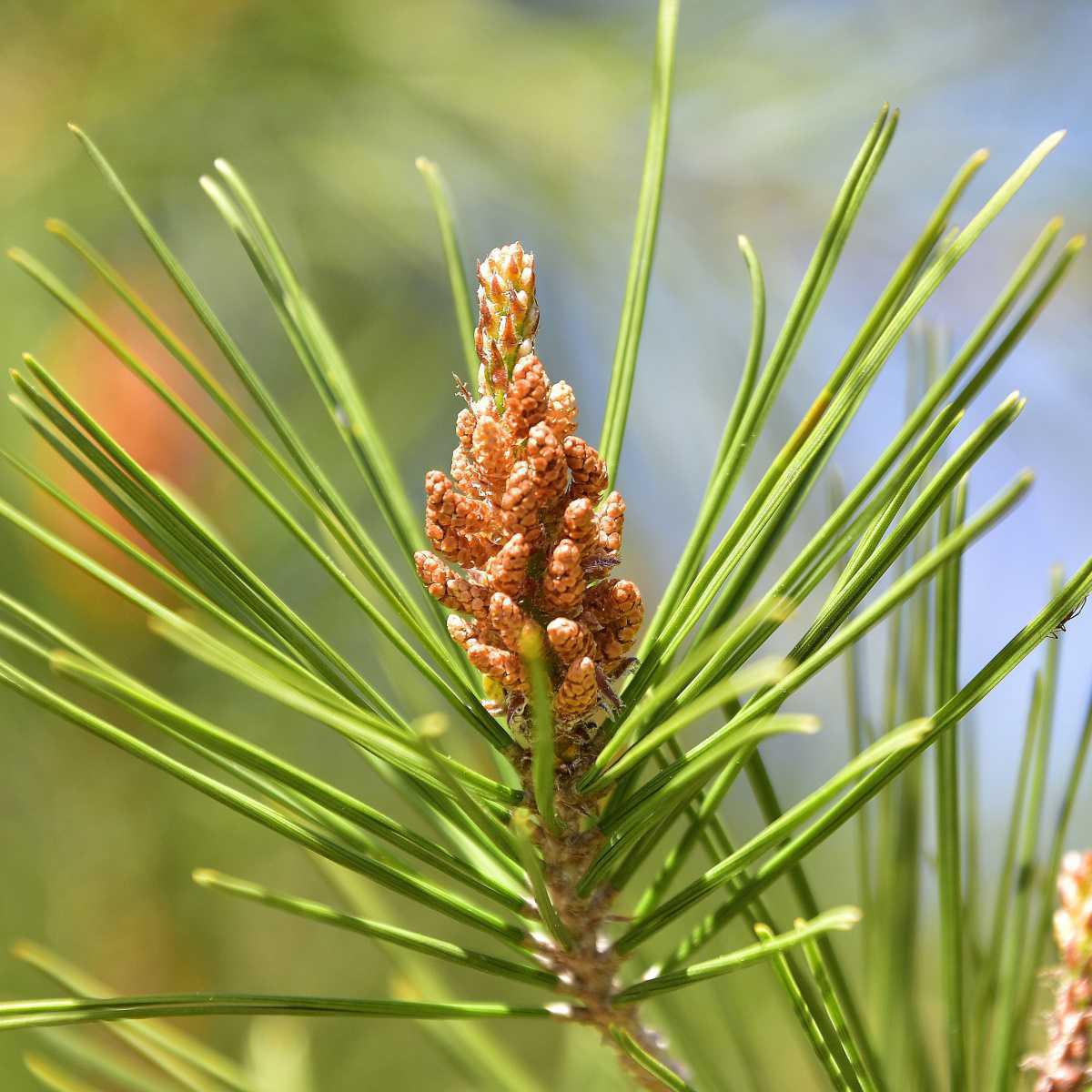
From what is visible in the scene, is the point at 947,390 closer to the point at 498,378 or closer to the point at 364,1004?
the point at 498,378

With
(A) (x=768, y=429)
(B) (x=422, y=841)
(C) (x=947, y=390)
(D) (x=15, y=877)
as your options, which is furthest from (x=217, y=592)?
(D) (x=15, y=877)

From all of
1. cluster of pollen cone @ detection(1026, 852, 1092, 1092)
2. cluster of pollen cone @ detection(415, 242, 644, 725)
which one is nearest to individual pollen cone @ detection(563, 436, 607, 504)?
cluster of pollen cone @ detection(415, 242, 644, 725)

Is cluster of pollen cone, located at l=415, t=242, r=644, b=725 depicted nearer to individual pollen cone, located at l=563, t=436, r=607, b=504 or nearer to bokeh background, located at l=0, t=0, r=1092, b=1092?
individual pollen cone, located at l=563, t=436, r=607, b=504

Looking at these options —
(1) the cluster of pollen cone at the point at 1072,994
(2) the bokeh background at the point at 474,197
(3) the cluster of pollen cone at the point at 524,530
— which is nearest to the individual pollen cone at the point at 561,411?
(3) the cluster of pollen cone at the point at 524,530

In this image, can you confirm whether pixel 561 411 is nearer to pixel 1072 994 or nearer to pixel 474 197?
pixel 1072 994

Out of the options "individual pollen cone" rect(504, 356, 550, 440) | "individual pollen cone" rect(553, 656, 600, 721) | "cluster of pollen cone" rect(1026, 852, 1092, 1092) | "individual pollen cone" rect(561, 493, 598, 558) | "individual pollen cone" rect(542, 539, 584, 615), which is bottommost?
"cluster of pollen cone" rect(1026, 852, 1092, 1092)

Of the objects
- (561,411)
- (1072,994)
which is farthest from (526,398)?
(1072,994)
